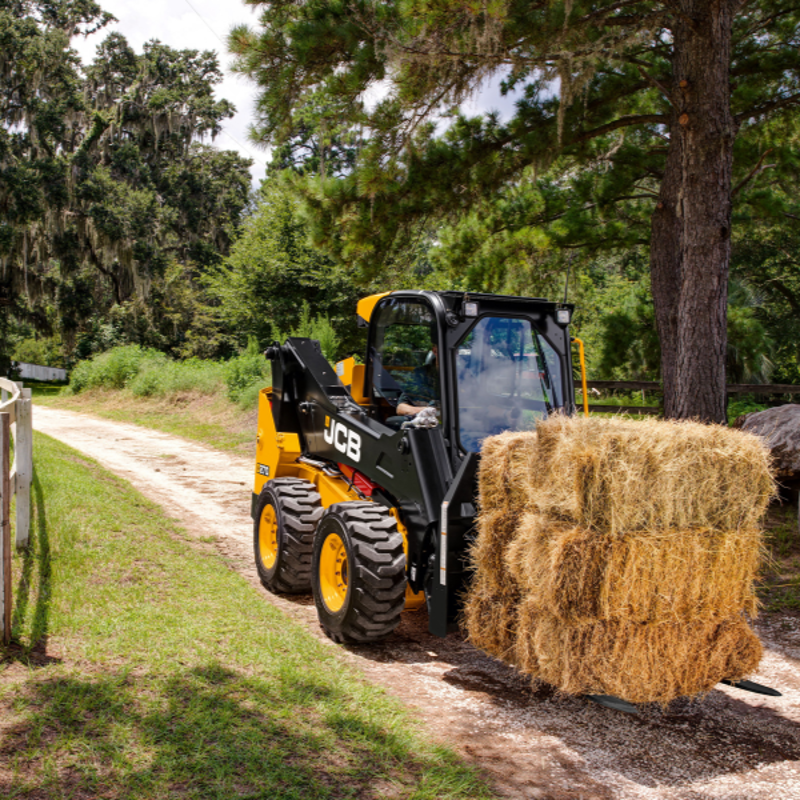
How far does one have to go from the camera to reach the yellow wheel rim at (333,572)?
4883 mm

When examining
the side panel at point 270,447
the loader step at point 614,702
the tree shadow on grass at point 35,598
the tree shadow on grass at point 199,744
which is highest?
the side panel at point 270,447

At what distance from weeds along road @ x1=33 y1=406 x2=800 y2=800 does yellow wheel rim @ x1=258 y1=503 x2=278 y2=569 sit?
30cm

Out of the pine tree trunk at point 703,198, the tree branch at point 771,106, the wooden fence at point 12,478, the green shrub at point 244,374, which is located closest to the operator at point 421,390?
the wooden fence at point 12,478

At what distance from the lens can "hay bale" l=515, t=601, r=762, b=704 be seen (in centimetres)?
346

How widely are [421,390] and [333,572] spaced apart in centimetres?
135

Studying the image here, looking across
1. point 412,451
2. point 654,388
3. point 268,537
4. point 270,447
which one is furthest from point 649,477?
point 654,388

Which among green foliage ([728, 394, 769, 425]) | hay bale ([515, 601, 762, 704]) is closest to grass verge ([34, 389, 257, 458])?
green foliage ([728, 394, 769, 425])

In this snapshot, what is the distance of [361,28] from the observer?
25.2ft

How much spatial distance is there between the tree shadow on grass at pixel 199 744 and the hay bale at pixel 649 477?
4.33ft

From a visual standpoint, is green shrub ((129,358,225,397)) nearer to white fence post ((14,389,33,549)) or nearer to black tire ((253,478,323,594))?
white fence post ((14,389,33,549))

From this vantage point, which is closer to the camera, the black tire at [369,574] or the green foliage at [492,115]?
the black tire at [369,574]

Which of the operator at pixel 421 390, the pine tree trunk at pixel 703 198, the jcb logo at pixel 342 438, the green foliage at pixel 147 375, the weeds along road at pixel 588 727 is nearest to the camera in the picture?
the weeds along road at pixel 588 727

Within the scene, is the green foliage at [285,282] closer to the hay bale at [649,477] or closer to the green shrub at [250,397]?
the green shrub at [250,397]

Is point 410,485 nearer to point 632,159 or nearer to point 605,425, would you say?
point 605,425
